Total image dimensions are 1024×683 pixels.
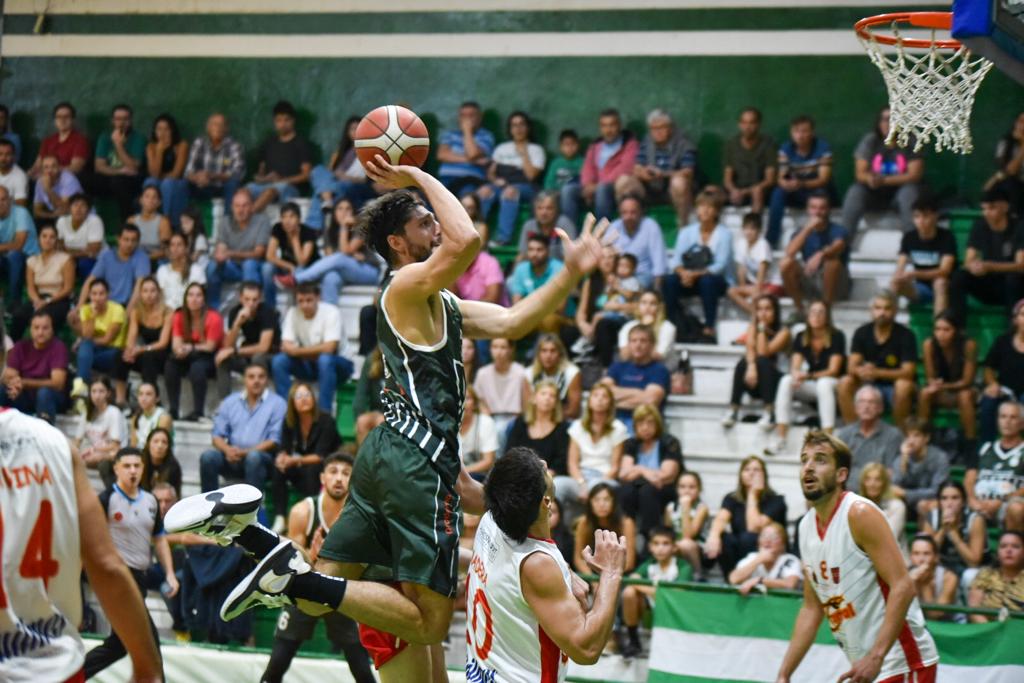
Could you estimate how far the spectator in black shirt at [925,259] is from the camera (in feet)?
40.5

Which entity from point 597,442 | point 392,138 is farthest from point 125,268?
point 392,138

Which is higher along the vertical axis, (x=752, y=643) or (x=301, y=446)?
(x=301, y=446)

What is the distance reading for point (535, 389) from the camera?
1171cm

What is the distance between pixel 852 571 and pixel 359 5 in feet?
38.1

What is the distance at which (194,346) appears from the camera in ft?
45.1

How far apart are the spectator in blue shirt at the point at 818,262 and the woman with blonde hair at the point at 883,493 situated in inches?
120

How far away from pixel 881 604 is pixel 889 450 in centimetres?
437

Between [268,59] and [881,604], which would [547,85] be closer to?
[268,59]

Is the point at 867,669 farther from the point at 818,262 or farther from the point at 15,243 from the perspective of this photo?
the point at 15,243

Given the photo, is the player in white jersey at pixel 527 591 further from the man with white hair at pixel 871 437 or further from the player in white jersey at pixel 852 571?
the man with white hair at pixel 871 437

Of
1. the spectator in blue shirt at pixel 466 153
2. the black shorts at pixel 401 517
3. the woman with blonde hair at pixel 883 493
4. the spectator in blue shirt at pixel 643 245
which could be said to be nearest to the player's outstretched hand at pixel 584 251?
the black shorts at pixel 401 517

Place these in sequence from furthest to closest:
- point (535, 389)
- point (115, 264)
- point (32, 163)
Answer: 1. point (32, 163)
2. point (115, 264)
3. point (535, 389)

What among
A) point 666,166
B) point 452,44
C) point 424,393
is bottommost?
point 424,393

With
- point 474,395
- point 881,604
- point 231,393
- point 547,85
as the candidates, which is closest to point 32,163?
point 231,393
